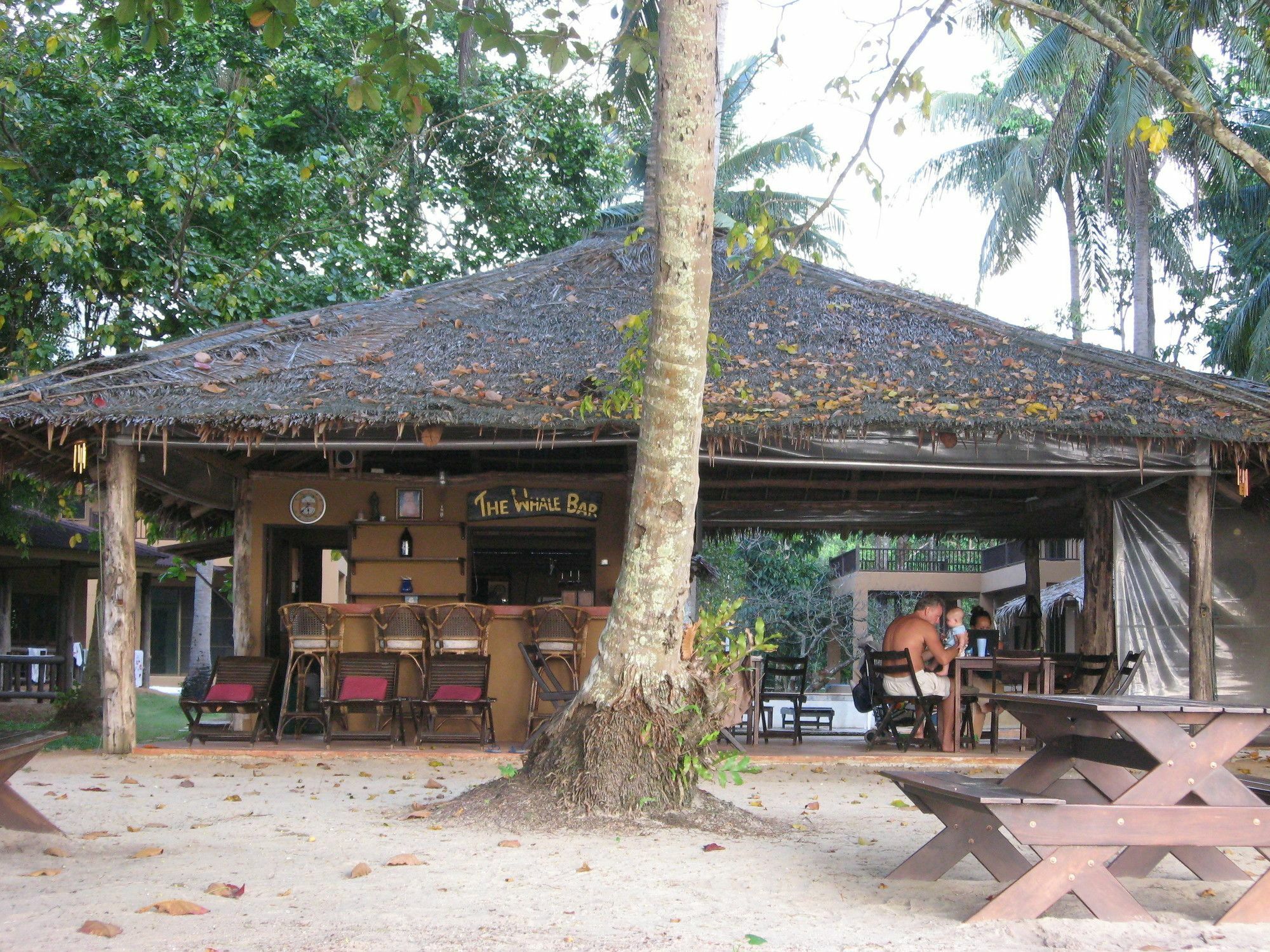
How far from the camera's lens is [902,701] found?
921cm

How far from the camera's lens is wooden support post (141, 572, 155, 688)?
1923 centimetres

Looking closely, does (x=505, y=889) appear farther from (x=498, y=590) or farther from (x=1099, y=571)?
(x=498, y=590)

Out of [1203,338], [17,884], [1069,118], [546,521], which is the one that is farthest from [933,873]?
[1203,338]

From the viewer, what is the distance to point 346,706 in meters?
9.10

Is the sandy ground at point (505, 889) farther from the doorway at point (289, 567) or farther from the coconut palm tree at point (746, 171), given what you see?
the coconut palm tree at point (746, 171)

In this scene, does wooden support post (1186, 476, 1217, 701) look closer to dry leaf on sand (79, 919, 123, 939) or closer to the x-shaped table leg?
the x-shaped table leg

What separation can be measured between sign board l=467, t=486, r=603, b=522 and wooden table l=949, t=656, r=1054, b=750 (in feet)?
11.0

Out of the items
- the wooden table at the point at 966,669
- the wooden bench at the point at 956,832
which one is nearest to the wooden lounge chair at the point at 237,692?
the wooden table at the point at 966,669

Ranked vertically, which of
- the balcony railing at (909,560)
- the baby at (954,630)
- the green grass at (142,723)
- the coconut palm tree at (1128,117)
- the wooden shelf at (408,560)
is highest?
the coconut palm tree at (1128,117)

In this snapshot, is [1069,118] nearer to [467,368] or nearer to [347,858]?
[467,368]

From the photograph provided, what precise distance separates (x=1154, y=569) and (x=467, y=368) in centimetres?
616

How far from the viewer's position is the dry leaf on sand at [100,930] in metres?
3.42

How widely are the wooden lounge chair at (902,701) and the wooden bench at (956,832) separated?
15.1 ft

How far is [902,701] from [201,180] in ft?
25.9
